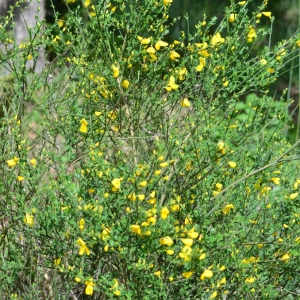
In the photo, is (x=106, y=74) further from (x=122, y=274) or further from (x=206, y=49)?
(x=122, y=274)

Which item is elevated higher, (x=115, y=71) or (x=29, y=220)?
(x=115, y=71)

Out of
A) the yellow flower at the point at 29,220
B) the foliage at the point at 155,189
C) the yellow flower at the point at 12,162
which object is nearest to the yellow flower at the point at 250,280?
the foliage at the point at 155,189

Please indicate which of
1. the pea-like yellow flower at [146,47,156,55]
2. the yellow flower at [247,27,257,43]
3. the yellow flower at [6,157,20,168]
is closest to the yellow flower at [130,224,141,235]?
the yellow flower at [6,157,20,168]

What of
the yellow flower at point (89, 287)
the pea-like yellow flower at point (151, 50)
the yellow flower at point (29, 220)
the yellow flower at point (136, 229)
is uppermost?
the pea-like yellow flower at point (151, 50)

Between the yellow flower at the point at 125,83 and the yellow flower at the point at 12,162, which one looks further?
the yellow flower at the point at 125,83

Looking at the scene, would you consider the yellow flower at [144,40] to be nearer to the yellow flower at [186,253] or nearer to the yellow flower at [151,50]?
the yellow flower at [151,50]

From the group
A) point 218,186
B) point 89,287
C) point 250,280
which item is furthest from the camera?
point 218,186

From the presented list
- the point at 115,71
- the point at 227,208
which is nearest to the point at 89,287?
the point at 227,208

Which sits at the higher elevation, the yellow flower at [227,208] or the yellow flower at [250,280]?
the yellow flower at [227,208]

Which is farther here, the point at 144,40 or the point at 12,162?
the point at 144,40

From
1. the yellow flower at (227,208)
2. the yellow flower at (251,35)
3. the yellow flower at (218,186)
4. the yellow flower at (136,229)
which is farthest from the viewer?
the yellow flower at (251,35)

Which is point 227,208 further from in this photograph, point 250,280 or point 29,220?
point 29,220

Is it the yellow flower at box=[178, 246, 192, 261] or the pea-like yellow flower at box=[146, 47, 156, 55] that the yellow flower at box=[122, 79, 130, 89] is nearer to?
the pea-like yellow flower at box=[146, 47, 156, 55]

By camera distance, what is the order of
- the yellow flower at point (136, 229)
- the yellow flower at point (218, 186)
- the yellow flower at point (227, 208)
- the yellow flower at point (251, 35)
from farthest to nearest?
the yellow flower at point (251, 35), the yellow flower at point (218, 186), the yellow flower at point (227, 208), the yellow flower at point (136, 229)
